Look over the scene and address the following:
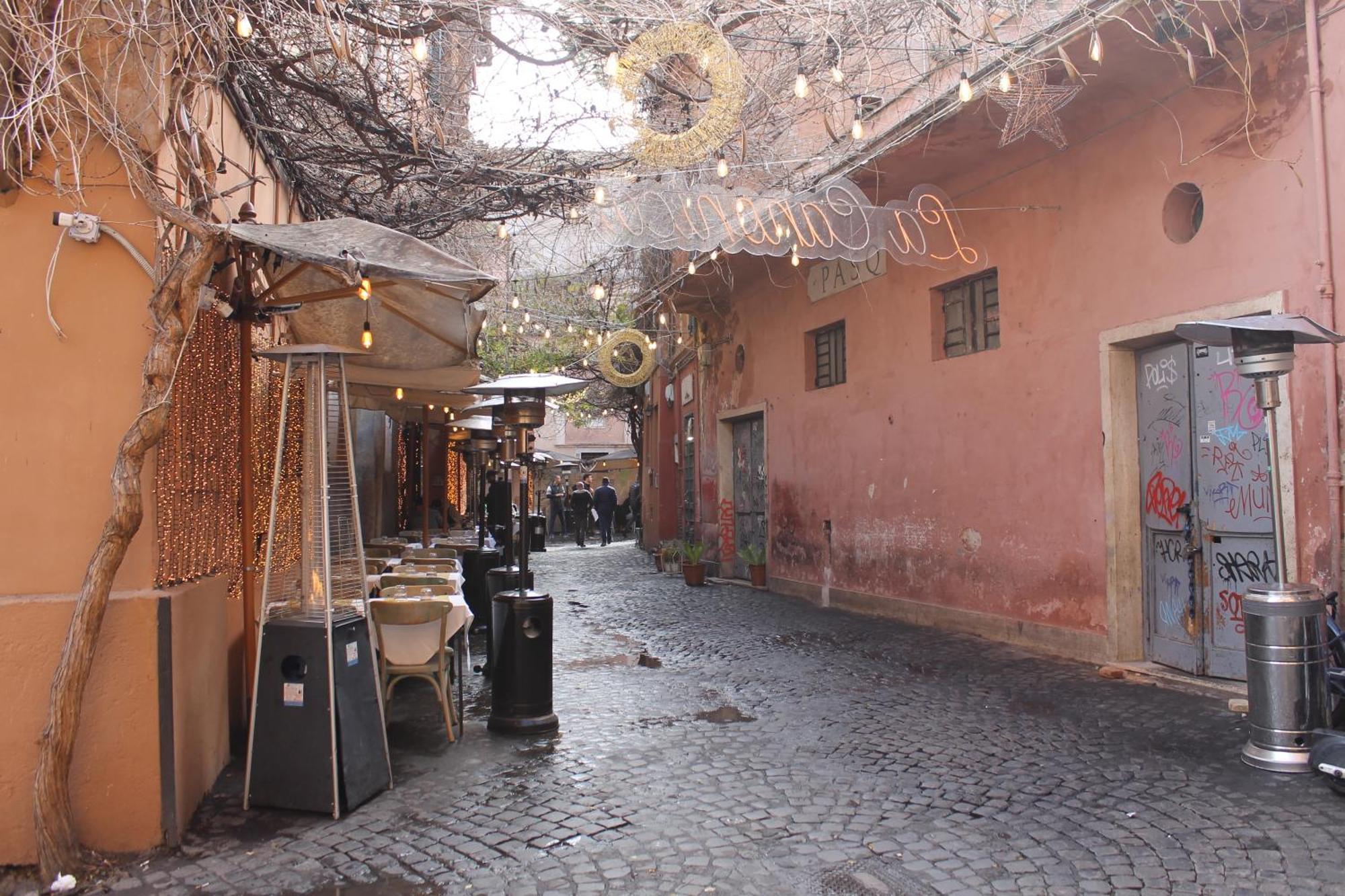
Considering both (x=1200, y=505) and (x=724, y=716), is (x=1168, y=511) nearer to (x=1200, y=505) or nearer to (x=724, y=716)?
(x=1200, y=505)

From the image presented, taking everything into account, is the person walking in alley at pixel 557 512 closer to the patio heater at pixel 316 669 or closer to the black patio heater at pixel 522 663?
the black patio heater at pixel 522 663

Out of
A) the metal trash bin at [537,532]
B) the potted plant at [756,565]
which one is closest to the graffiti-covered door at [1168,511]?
the potted plant at [756,565]

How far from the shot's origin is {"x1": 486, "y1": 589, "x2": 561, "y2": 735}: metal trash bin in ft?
19.5

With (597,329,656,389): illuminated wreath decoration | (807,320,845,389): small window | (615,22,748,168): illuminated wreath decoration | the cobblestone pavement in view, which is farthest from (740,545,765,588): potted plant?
(615,22,748,168): illuminated wreath decoration

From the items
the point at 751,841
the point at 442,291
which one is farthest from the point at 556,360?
the point at 751,841

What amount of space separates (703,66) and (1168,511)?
4.97m

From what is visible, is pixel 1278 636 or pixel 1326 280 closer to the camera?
pixel 1278 636

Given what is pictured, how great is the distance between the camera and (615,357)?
18.0 meters

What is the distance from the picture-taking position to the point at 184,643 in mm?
4359

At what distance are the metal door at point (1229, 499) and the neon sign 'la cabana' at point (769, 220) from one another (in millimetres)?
2517

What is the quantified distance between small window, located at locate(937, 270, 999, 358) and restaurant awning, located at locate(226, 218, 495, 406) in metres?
5.03

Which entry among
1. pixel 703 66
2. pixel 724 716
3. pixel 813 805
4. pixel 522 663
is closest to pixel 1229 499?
pixel 724 716

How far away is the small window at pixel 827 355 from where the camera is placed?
40.5 ft

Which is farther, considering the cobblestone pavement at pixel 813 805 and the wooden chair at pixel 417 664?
the wooden chair at pixel 417 664
